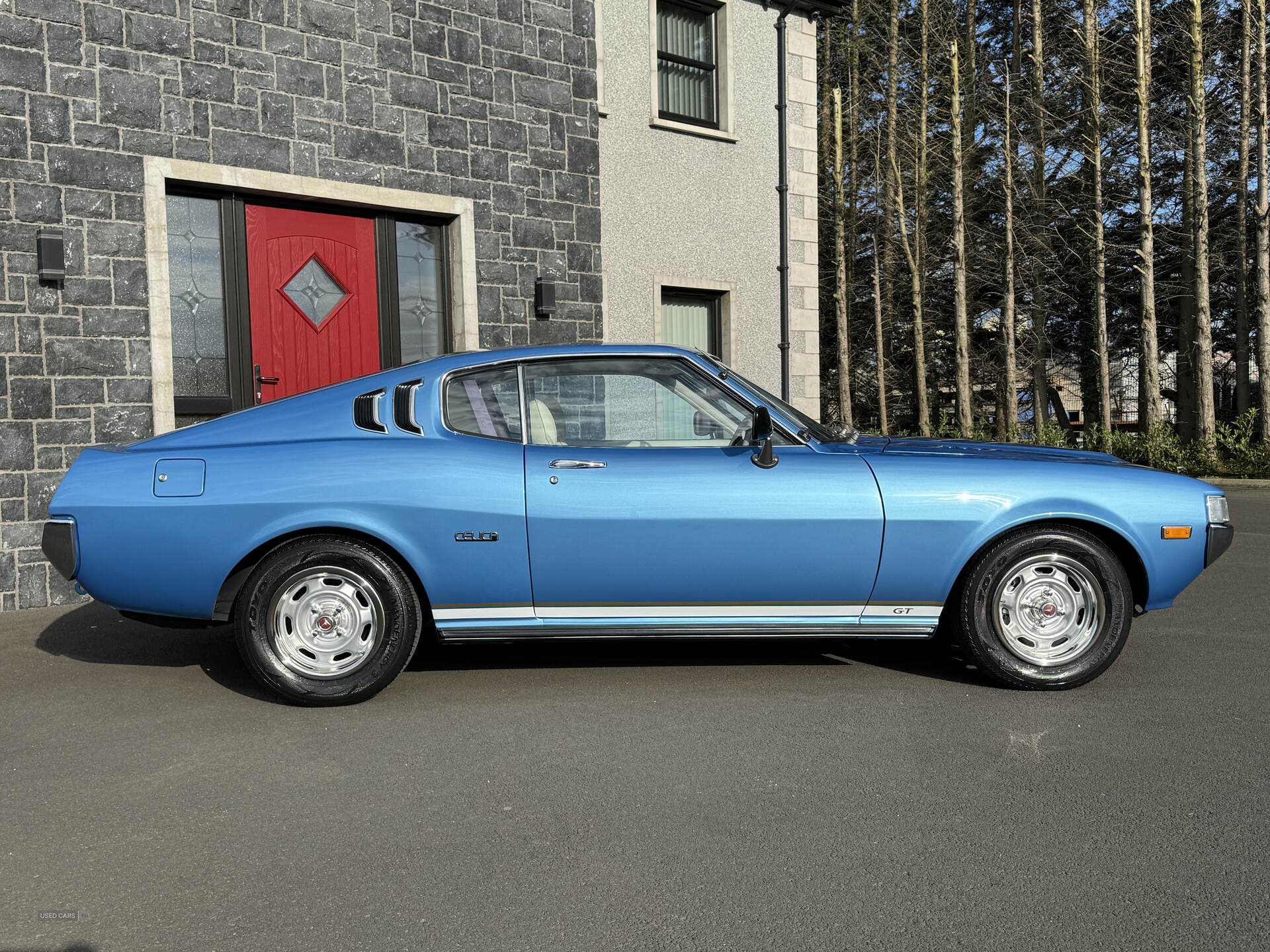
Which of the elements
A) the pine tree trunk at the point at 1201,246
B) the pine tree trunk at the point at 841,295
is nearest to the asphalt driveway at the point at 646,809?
the pine tree trunk at the point at 1201,246

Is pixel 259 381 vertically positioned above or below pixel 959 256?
below

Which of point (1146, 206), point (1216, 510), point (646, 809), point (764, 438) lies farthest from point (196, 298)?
point (1146, 206)

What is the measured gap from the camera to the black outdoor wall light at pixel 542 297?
992 centimetres

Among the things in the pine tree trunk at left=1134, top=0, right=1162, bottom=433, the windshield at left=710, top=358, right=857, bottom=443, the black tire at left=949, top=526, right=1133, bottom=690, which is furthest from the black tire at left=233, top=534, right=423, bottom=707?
the pine tree trunk at left=1134, top=0, right=1162, bottom=433

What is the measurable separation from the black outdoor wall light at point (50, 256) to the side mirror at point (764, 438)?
5187mm

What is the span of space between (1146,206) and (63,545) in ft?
67.0

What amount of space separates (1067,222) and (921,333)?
559cm

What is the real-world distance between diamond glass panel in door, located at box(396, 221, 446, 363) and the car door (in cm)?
527

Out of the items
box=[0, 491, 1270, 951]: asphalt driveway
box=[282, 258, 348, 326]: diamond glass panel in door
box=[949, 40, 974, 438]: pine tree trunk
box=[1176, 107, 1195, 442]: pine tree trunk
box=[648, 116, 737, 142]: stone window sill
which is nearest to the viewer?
box=[0, 491, 1270, 951]: asphalt driveway

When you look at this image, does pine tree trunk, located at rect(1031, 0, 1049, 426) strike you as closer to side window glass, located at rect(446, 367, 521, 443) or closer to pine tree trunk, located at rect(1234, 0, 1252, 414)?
pine tree trunk, located at rect(1234, 0, 1252, 414)

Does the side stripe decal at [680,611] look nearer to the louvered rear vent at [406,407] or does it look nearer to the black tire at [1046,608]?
the black tire at [1046,608]

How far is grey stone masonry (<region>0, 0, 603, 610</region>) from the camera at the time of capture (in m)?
7.20

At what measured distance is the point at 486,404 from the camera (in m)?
4.68

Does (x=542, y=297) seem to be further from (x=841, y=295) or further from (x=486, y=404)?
(x=841, y=295)
